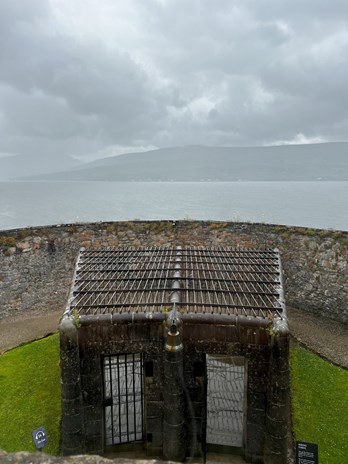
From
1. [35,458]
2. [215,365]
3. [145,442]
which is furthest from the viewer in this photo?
[215,365]

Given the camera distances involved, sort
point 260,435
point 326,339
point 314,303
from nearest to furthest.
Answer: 1. point 260,435
2. point 326,339
3. point 314,303

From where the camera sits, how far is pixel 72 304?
30.4 ft

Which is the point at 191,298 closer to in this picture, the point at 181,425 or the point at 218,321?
the point at 218,321

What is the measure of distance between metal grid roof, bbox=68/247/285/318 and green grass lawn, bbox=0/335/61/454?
3630mm

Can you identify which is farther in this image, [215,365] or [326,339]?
[326,339]

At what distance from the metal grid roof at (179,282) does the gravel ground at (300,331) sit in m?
4.49

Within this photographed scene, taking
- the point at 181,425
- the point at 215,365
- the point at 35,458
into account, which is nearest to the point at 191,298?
the point at 181,425

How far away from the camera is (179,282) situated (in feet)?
34.0

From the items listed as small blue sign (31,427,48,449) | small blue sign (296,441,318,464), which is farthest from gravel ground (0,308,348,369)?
small blue sign (31,427,48,449)

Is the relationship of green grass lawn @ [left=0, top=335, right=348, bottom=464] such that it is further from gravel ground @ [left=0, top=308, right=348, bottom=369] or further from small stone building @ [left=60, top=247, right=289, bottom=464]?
small stone building @ [left=60, top=247, right=289, bottom=464]

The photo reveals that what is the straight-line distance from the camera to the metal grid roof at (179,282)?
895 centimetres

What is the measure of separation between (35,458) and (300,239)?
16.1m

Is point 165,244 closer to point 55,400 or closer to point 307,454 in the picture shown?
point 55,400

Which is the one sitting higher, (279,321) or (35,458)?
(35,458)
